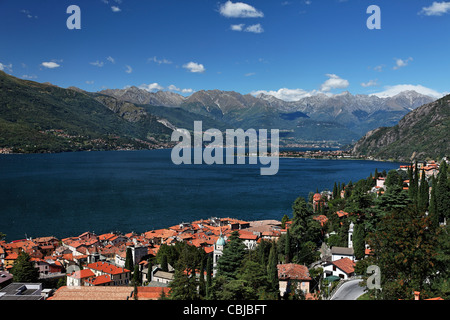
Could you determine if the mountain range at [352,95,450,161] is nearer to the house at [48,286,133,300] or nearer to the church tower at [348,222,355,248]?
the church tower at [348,222,355,248]

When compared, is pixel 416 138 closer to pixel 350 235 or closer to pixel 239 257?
pixel 350 235

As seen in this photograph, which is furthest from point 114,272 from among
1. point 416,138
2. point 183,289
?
point 416,138

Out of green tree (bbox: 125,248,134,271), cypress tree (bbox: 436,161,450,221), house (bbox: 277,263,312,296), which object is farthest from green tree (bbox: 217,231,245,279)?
cypress tree (bbox: 436,161,450,221)

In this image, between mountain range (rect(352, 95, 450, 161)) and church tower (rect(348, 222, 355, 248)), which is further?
mountain range (rect(352, 95, 450, 161))

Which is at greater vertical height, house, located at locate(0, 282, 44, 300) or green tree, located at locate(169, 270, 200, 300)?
green tree, located at locate(169, 270, 200, 300)

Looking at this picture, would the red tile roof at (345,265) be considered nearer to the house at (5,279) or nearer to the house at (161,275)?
the house at (161,275)

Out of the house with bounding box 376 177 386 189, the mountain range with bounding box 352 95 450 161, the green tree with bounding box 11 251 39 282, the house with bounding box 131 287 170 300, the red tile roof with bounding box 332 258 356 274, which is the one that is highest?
the mountain range with bounding box 352 95 450 161

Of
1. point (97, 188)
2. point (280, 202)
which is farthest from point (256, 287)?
point (97, 188)
